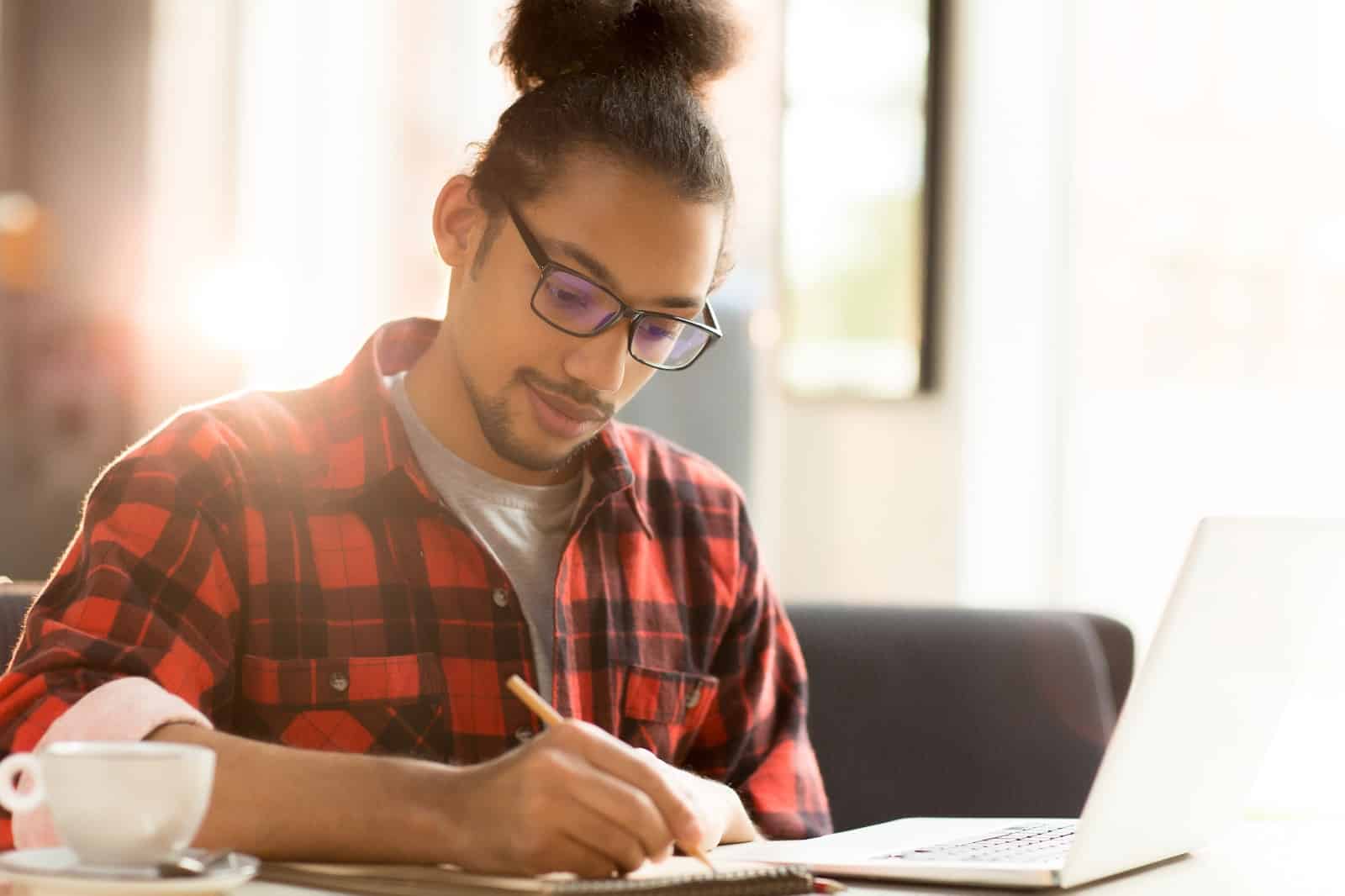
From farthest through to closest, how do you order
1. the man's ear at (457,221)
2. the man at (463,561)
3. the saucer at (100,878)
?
the man's ear at (457,221), the man at (463,561), the saucer at (100,878)

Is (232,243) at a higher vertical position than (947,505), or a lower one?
higher

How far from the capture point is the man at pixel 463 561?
3.66ft

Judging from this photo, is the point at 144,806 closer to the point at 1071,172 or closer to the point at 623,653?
the point at 623,653

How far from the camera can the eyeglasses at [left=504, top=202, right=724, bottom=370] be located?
4.15 feet

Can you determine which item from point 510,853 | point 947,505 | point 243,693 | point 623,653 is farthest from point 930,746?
point 947,505

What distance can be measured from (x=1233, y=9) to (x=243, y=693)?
2.40 metres

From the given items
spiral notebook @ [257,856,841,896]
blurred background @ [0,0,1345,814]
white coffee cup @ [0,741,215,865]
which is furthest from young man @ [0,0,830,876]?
blurred background @ [0,0,1345,814]

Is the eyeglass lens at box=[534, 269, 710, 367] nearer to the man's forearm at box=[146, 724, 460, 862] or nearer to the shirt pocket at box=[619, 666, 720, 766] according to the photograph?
the shirt pocket at box=[619, 666, 720, 766]

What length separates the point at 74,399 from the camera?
311 cm

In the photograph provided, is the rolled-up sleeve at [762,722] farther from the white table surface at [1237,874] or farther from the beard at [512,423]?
the white table surface at [1237,874]

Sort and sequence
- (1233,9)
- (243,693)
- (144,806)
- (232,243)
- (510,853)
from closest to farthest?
(144,806) < (510,853) < (243,693) < (1233,9) < (232,243)

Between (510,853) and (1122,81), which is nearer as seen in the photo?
(510,853)

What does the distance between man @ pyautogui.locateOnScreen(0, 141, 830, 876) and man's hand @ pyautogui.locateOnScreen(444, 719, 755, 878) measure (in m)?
0.08

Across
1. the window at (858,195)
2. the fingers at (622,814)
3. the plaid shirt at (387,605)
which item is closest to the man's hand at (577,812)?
the fingers at (622,814)
